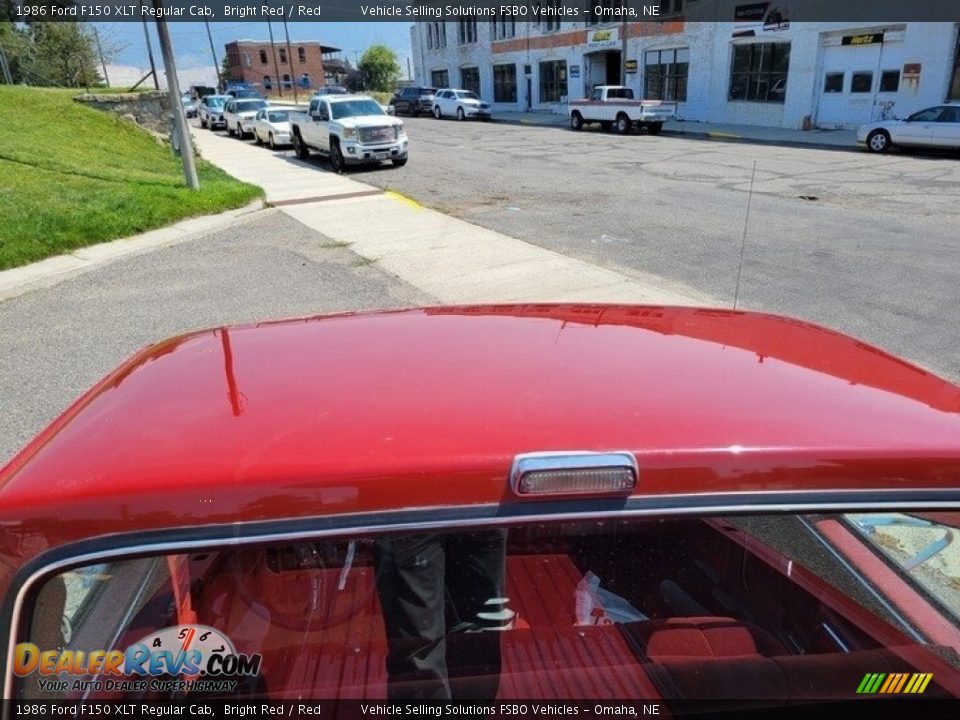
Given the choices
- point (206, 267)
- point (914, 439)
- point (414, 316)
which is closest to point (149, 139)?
point (206, 267)

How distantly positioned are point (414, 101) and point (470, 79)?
35.8ft

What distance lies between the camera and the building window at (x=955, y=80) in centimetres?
2414

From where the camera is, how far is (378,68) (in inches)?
3391

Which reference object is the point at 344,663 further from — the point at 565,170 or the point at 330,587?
the point at 565,170

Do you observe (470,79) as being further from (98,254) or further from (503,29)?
(98,254)

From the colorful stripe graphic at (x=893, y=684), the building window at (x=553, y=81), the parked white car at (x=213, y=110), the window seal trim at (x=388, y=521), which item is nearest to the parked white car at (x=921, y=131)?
the colorful stripe graphic at (x=893, y=684)

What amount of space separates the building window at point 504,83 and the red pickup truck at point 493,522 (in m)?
51.1

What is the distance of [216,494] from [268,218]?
12.3 m

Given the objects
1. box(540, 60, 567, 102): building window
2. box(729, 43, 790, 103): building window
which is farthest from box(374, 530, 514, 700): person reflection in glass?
box(540, 60, 567, 102): building window

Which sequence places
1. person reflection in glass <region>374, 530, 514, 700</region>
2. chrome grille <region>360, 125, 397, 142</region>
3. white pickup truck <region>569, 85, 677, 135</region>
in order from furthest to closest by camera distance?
white pickup truck <region>569, 85, 677, 135</region> < chrome grille <region>360, 125, 397, 142</region> < person reflection in glass <region>374, 530, 514, 700</region>

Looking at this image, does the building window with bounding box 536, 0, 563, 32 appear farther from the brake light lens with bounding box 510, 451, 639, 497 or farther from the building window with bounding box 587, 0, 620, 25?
the brake light lens with bounding box 510, 451, 639, 497

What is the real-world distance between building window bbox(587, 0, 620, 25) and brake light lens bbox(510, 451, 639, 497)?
42.6m

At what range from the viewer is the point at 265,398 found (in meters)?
1.66

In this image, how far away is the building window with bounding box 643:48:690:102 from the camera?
34812mm
